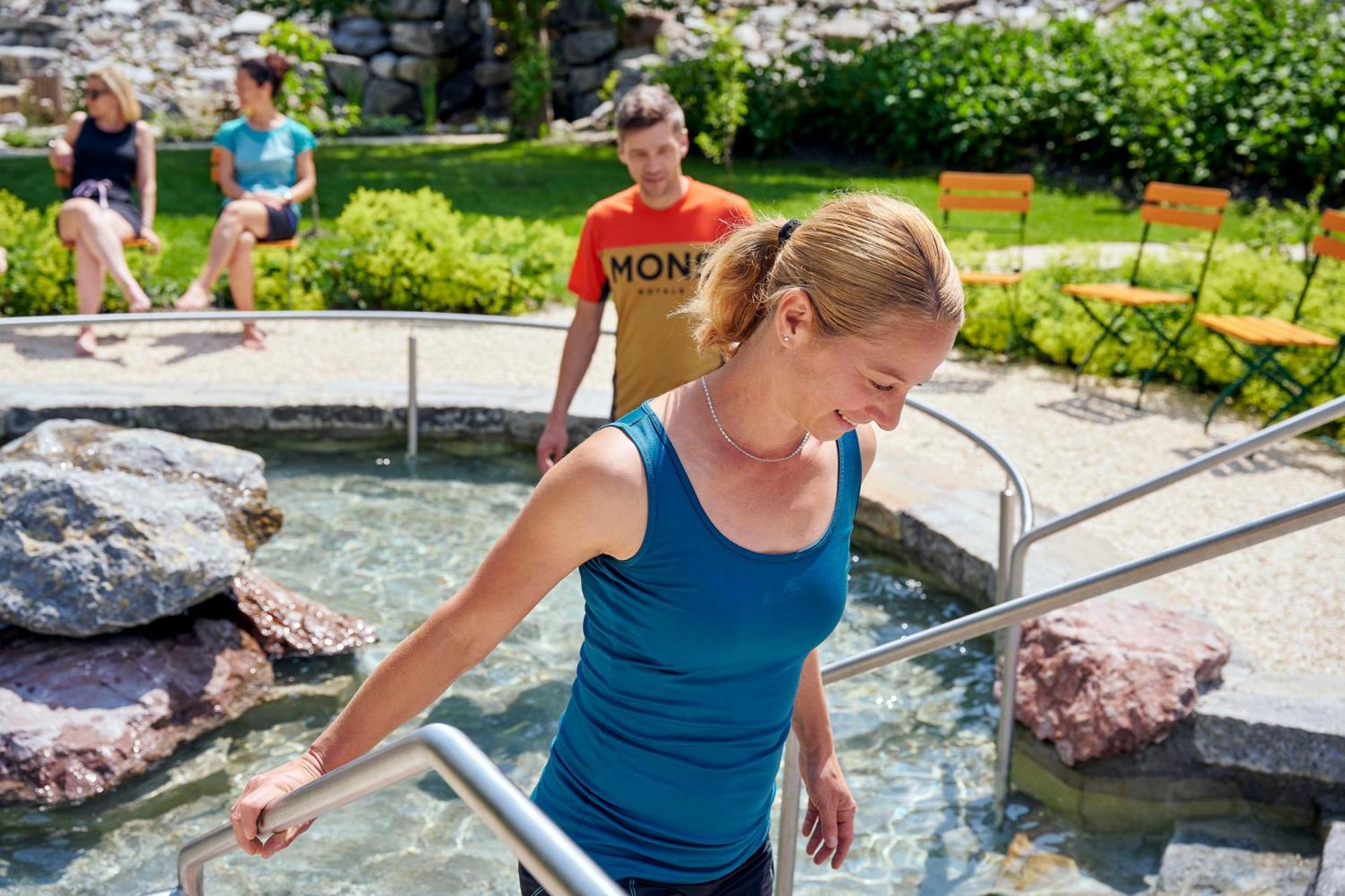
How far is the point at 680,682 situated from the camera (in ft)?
5.98

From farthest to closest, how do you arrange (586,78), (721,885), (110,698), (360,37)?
(360,37), (586,78), (110,698), (721,885)

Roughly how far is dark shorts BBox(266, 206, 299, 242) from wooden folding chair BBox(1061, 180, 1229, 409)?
16.1 ft

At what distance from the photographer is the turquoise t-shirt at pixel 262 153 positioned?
873 cm

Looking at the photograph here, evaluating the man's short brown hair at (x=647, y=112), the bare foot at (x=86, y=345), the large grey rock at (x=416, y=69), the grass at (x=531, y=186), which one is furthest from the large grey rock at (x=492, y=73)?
the man's short brown hair at (x=647, y=112)

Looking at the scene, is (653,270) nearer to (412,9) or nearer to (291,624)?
(291,624)

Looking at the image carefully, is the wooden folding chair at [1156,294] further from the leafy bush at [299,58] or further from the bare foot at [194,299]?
the leafy bush at [299,58]

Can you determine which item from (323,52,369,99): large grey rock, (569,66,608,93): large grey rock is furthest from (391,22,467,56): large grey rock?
(569,66,608,93): large grey rock

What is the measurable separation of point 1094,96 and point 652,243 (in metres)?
11.7

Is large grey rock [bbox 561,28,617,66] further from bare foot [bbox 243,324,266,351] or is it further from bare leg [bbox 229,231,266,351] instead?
bare foot [bbox 243,324,266,351]

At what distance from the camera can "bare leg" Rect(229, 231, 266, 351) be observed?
27.7 feet

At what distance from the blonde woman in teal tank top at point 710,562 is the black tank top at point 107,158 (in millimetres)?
7750

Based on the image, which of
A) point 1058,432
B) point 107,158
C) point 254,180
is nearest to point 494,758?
point 1058,432

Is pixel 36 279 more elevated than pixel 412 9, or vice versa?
pixel 412 9

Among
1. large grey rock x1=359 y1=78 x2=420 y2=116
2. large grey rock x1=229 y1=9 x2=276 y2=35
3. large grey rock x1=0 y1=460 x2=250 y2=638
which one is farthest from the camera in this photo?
large grey rock x1=229 y1=9 x2=276 y2=35
